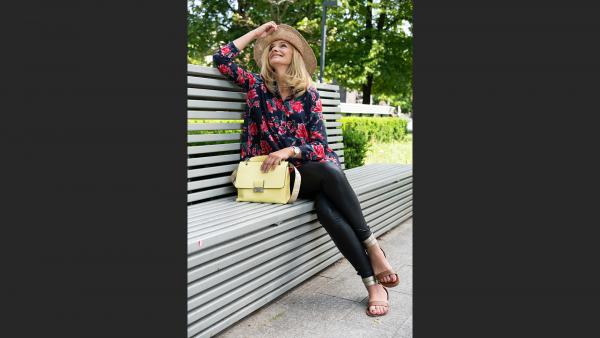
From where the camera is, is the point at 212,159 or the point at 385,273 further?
the point at 212,159

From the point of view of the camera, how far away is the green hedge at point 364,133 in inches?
269

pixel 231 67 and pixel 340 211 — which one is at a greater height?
pixel 231 67

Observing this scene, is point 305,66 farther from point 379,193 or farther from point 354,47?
point 354,47

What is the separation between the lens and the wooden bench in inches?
91.4

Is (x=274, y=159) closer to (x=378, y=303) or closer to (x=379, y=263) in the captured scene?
(x=379, y=263)

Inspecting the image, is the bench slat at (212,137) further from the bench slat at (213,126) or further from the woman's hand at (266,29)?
the woman's hand at (266,29)

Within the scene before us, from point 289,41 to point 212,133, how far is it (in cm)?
87

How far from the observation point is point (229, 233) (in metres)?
2.39

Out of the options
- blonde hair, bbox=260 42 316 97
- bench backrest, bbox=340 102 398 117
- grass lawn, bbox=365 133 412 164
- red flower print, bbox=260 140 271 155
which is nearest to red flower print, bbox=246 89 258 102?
blonde hair, bbox=260 42 316 97

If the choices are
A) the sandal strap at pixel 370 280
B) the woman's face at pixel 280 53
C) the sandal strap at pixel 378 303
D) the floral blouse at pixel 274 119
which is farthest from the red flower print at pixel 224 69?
the sandal strap at pixel 378 303

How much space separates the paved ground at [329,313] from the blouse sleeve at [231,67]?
57.4 inches

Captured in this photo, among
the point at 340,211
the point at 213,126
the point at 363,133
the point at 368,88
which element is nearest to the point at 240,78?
the point at 213,126

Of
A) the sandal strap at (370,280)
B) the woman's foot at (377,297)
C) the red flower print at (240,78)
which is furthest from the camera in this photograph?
the red flower print at (240,78)

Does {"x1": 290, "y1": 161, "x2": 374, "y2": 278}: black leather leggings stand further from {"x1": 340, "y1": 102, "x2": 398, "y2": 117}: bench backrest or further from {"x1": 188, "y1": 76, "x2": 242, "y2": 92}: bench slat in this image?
{"x1": 340, "y1": 102, "x2": 398, "y2": 117}: bench backrest
